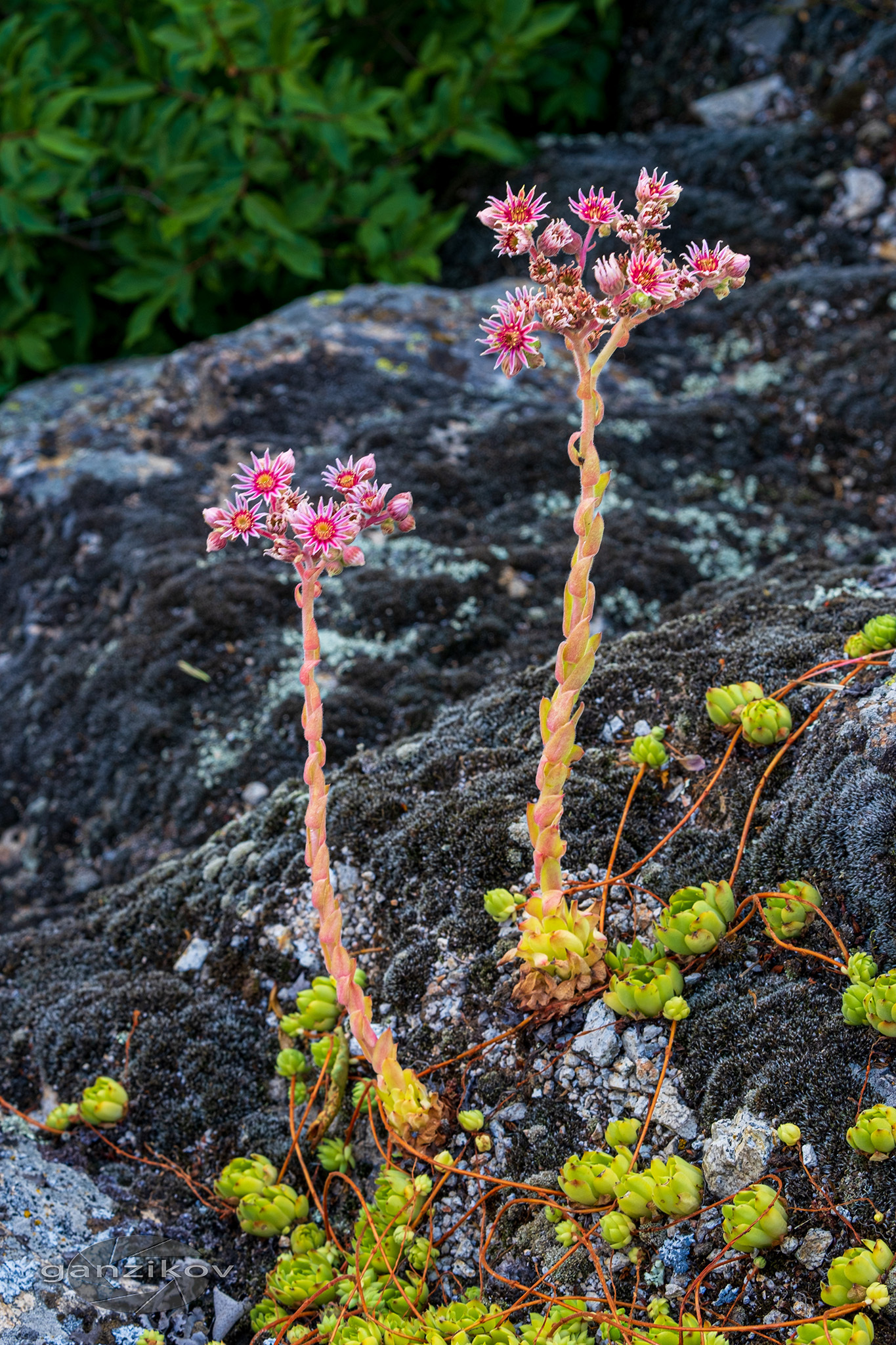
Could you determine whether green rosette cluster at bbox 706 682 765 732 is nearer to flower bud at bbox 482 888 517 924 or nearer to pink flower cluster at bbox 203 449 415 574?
flower bud at bbox 482 888 517 924

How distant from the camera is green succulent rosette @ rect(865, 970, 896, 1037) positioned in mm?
1863

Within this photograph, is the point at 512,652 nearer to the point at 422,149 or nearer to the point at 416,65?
the point at 422,149

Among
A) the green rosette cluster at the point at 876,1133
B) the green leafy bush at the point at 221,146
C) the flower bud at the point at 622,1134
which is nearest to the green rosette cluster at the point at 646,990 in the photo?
the flower bud at the point at 622,1134

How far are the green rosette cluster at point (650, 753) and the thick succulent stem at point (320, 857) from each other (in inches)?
40.7

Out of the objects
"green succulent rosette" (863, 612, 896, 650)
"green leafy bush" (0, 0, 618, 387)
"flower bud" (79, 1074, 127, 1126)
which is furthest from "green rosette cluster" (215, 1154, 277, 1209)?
"green leafy bush" (0, 0, 618, 387)

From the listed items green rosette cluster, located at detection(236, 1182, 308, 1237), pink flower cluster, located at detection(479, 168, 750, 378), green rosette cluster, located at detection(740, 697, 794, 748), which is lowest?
green rosette cluster, located at detection(236, 1182, 308, 1237)

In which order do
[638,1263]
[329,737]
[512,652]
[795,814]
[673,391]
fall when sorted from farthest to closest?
1. [673,391]
2. [512,652]
3. [329,737]
4. [795,814]
5. [638,1263]

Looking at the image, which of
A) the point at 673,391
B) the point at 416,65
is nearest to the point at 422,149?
the point at 416,65

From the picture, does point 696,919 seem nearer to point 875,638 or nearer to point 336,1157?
point 875,638

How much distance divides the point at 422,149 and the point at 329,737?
13.6 ft

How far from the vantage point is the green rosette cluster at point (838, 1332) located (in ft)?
5.35

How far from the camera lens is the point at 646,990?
7.10 feet

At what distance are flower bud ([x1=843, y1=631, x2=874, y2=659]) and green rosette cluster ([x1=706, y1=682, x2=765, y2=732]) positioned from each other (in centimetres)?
Answer: 26

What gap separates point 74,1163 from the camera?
8.51 ft
